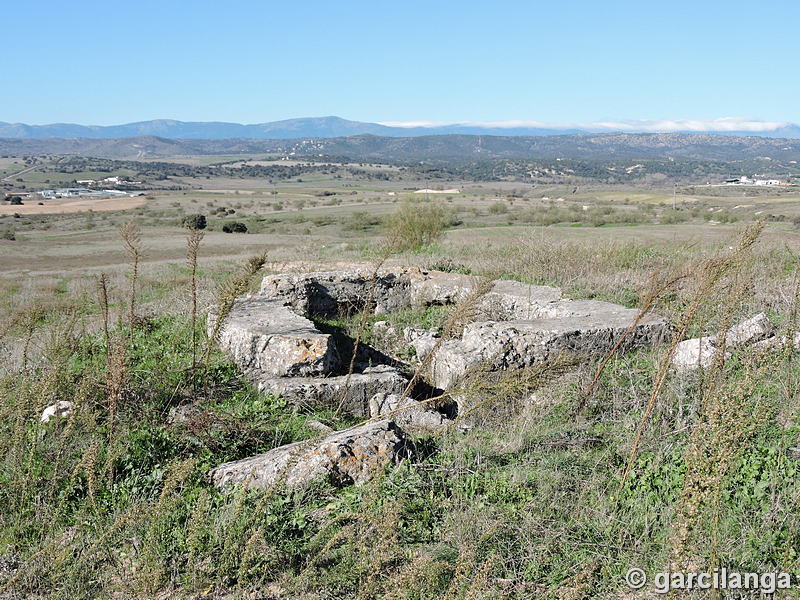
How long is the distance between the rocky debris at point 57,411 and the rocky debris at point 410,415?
266cm

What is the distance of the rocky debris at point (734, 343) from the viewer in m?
5.73

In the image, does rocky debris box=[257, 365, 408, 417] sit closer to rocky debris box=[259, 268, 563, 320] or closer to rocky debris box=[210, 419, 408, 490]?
rocky debris box=[210, 419, 408, 490]

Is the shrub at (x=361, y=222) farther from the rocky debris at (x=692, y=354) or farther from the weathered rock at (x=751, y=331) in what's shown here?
the rocky debris at (x=692, y=354)

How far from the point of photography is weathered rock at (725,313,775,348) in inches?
249

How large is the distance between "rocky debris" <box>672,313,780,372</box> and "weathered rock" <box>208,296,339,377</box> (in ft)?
12.0

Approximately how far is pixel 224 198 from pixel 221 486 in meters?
94.9

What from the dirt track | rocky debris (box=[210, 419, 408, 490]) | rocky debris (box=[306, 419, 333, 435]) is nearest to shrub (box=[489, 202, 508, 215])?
the dirt track

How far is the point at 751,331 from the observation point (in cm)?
659

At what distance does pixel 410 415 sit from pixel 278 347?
1866mm

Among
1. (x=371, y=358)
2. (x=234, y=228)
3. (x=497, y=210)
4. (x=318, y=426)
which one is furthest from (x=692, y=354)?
(x=497, y=210)

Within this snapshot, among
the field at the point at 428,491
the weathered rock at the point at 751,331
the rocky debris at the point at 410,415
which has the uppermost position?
the weathered rock at the point at 751,331

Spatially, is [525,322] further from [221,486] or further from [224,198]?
[224,198]

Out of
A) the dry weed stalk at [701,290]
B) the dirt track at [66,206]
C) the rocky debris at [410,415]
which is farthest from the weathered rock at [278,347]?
the dirt track at [66,206]

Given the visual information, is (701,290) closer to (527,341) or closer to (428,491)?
(428,491)
